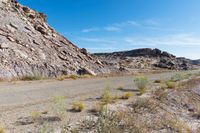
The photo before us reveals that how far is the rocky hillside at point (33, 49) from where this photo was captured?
1230 inches

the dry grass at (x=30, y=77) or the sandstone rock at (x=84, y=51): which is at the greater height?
the sandstone rock at (x=84, y=51)

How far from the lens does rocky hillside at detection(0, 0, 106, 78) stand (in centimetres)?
3124

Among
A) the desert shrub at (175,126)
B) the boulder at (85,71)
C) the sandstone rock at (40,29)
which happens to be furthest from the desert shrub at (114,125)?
the sandstone rock at (40,29)

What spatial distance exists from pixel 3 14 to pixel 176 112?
2953 centimetres

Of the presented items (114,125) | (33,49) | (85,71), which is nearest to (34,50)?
(33,49)

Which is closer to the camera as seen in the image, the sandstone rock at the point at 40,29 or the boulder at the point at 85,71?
the boulder at the point at 85,71

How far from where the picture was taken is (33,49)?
3556 centimetres

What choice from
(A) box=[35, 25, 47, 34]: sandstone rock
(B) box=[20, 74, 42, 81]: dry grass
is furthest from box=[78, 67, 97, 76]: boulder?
(A) box=[35, 25, 47, 34]: sandstone rock

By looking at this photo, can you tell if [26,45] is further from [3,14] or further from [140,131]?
[140,131]

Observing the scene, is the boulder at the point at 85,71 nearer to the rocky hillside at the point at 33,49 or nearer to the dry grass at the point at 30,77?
the rocky hillside at the point at 33,49

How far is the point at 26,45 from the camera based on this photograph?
3541cm

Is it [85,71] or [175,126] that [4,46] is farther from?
[175,126]

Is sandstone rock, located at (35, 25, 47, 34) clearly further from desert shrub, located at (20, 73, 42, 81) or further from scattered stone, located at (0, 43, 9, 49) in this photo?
desert shrub, located at (20, 73, 42, 81)

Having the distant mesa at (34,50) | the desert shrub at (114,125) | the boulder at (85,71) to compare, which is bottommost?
the desert shrub at (114,125)
